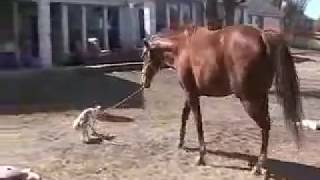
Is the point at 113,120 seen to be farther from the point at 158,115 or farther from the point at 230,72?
the point at 230,72

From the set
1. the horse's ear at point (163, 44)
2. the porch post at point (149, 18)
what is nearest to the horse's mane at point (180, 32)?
the horse's ear at point (163, 44)

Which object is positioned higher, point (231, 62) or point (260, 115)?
point (231, 62)

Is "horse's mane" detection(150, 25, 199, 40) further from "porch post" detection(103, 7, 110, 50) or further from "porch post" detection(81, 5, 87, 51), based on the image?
"porch post" detection(103, 7, 110, 50)

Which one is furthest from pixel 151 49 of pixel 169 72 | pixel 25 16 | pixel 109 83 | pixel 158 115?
pixel 25 16

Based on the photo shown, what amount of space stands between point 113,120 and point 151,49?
8.10 ft

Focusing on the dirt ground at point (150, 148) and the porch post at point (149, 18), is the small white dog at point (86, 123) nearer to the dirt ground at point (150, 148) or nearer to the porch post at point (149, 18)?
the dirt ground at point (150, 148)

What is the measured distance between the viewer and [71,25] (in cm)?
2758

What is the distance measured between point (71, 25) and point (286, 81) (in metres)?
20.6

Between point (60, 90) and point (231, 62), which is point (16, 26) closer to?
point (60, 90)

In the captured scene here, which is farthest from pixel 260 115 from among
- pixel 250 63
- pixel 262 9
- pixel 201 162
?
pixel 262 9

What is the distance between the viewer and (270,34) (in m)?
7.78

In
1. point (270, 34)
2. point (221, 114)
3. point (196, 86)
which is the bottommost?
point (221, 114)

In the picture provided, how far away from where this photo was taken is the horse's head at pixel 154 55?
9148mm

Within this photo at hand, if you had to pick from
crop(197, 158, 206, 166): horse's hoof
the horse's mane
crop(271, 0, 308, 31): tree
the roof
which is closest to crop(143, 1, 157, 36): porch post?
crop(271, 0, 308, 31): tree
